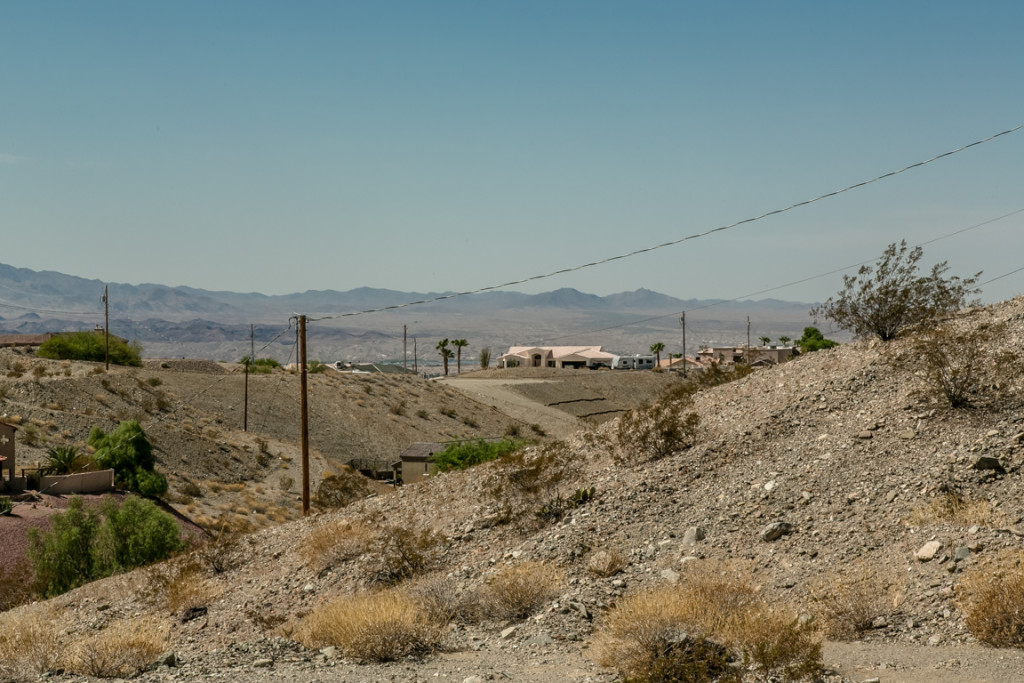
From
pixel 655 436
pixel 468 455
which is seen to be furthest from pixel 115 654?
pixel 468 455

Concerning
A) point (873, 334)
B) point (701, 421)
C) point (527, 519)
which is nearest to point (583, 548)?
point (527, 519)

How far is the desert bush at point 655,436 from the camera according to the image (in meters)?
20.8

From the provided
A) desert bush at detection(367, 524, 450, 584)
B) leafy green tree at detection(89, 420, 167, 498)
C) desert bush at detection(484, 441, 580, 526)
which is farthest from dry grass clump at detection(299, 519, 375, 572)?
leafy green tree at detection(89, 420, 167, 498)

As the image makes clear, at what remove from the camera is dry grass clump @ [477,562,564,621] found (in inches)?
593

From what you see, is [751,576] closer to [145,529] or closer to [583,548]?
[583,548]

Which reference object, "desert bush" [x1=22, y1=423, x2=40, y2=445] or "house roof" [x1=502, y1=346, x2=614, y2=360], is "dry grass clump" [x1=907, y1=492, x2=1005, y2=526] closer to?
"desert bush" [x1=22, y1=423, x2=40, y2=445]

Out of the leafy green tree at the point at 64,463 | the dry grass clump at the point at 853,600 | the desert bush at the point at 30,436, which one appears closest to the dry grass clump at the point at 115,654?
the dry grass clump at the point at 853,600

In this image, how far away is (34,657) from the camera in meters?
13.1

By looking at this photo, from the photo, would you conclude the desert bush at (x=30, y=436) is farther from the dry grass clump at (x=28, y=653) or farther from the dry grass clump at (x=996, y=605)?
the dry grass clump at (x=996, y=605)

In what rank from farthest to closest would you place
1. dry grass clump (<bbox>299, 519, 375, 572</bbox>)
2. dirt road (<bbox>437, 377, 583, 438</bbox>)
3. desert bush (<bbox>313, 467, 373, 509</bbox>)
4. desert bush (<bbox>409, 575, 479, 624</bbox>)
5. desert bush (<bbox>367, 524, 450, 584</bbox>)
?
1. dirt road (<bbox>437, 377, 583, 438</bbox>)
2. desert bush (<bbox>313, 467, 373, 509</bbox>)
3. dry grass clump (<bbox>299, 519, 375, 572</bbox>)
4. desert bush (<bbox>367, 524, 450, 584</bbox>)
5. desert bush (<bbox>409, 575, 479, 624</bbox>)

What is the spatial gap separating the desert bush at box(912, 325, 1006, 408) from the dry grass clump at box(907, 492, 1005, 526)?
168 inches

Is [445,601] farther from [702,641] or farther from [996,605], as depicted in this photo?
[996,605]

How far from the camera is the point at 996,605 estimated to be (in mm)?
11859

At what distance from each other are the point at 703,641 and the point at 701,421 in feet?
36.6
